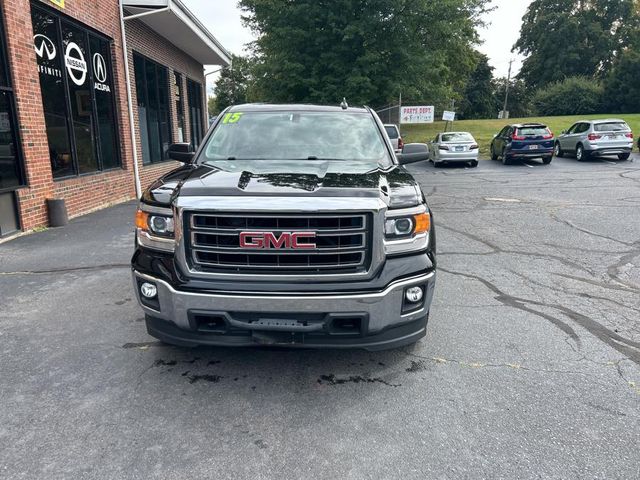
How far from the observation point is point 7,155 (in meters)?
7.52

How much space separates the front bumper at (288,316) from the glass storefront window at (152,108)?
36.7ft

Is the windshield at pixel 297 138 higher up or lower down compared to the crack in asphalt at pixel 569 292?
higher up

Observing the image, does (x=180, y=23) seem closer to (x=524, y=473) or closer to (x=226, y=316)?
(x=226, y=316)

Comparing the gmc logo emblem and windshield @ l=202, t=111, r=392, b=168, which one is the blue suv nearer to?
windshield @ l=202, t=111, r=392, b=168

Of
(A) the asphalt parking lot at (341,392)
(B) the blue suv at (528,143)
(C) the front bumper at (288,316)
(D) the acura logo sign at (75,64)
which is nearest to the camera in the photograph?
(A) the asphalt parking lot at (341,392)

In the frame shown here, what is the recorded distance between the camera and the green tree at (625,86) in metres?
47.0

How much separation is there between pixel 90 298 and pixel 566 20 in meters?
75.8

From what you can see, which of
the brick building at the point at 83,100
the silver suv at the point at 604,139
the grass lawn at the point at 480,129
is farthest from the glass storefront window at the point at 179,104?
the silver suv at the point at 604,139

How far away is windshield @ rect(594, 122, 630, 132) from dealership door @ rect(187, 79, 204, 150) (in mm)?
16565

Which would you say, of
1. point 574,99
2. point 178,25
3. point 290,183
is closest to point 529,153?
point 178,25

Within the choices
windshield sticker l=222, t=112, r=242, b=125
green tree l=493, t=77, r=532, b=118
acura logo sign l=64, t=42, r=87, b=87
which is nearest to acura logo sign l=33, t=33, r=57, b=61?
acura logo sign l=64, t=42, r=87, b=87

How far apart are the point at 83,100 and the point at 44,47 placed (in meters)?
1.49

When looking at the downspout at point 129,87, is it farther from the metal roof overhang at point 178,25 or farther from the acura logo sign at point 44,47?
the acura logo sign at point 44,47

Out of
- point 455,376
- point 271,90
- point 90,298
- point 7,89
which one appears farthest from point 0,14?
point 271,90
